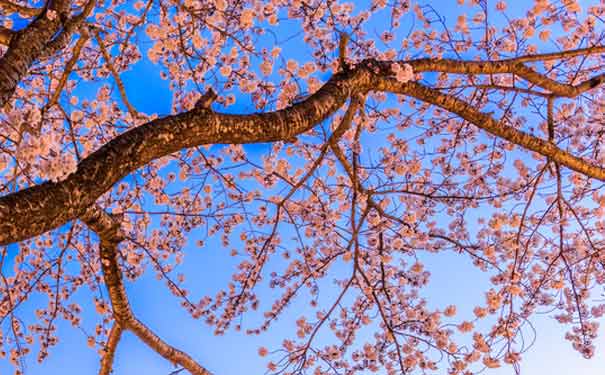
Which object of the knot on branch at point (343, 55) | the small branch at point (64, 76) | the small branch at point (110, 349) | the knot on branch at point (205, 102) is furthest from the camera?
the small branch at point (110, 349)

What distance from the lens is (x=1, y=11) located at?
4.96 m

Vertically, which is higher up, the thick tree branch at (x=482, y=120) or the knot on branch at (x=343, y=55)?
the knot on branch at (x=343, y=55)

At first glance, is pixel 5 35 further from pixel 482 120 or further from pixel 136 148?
pixel 482 120

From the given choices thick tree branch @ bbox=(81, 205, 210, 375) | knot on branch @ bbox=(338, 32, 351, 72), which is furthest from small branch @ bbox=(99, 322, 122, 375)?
knot on branch @ bbox=(338, 32, 351, 72)

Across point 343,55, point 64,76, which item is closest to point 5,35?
point 64,76

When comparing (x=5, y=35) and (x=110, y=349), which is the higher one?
(x=5, y=35)

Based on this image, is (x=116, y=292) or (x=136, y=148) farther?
(x=116, y=292)

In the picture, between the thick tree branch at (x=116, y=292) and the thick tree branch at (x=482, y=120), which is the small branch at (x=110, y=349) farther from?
the thick tree branch at (x=482, y=120)

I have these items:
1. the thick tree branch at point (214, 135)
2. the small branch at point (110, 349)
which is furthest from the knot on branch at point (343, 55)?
the small branch at point (110, 349)

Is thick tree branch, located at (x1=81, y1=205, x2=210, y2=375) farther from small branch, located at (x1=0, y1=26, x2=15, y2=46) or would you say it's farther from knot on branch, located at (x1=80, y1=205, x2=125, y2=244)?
small branch, located at (x1=0, y1=26, x2=15, y2=46)

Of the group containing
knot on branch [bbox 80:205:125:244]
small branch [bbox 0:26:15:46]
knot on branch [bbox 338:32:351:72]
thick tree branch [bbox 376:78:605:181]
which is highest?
knot on branch [bbox 338:32:351:72]

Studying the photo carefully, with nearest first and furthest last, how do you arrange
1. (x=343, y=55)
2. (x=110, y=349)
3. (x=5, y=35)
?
(x=5, y=35) → (x=343, y=55) → (x=110, y=349)

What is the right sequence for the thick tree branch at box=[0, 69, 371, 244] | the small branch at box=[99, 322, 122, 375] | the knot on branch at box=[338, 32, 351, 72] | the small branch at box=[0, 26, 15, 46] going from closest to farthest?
the thick tree branch at box=[0, 69, 371, 244] → the small branch at box=[0, 26, 15, 46] → the knot on branch at box=[338, 32, 351, 72] → the small branch at box=[99, 322, 122, 375]

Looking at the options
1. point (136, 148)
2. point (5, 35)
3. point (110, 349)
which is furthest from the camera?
point (110, 349)
